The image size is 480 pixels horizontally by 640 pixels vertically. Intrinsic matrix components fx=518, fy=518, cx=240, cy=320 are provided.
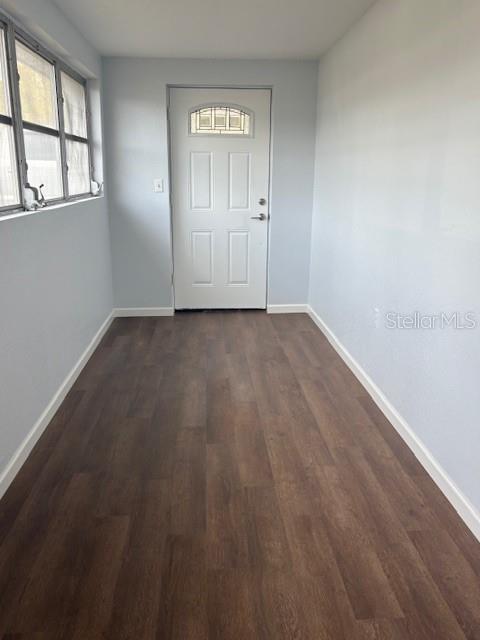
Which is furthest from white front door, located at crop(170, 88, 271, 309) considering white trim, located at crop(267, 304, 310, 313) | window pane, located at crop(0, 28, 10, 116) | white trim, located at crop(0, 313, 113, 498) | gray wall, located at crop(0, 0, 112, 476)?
window pane, located at crop(0, 28, 10, 116)

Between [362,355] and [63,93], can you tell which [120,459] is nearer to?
[362,355]

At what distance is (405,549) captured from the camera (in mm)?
2031

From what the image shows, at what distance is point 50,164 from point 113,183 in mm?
1541

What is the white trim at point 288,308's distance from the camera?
5.35 meters

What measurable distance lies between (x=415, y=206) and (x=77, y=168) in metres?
2.73

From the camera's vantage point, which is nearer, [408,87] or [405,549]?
[405,549]

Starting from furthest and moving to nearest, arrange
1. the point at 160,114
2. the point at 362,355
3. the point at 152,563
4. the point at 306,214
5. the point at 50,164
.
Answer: the point at 306,214 → the point at 160,114 → the point at 362,355 → the point at 50,164 → the point at 152,563

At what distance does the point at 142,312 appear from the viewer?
17.1 ft

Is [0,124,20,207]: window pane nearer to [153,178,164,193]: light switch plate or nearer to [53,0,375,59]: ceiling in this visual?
[53,0,375,59]: ceiling

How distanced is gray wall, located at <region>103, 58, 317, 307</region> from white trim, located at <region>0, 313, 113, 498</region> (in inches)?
46.9

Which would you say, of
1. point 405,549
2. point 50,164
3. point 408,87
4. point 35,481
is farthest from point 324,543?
point 50,164

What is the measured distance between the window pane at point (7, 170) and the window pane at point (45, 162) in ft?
0.65

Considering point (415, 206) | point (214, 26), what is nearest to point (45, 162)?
point (214, 26)

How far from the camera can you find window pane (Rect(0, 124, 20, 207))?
2.58 m
